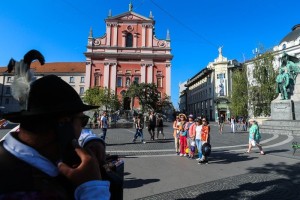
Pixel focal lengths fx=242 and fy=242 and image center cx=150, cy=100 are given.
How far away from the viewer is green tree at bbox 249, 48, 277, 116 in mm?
32844

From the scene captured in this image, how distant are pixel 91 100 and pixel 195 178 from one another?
37.5 meters

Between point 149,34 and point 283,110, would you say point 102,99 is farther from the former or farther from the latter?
point 283,110

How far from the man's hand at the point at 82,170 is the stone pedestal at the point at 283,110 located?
2122cm

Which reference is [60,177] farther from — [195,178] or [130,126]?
[130,126]

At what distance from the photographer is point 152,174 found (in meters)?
6.62

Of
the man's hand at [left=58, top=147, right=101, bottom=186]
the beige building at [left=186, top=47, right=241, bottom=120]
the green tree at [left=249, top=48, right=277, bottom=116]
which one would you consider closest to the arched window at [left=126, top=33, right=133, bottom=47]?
the beige building at [left=186, top=47, right=241, bottom=120]

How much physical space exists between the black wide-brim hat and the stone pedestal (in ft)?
69.8

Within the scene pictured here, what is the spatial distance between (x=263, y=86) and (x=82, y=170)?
35532 mm

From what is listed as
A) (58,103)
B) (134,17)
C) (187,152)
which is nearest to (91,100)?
(134,17)

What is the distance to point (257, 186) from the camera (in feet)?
17.8

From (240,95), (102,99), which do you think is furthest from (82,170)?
(102,99)

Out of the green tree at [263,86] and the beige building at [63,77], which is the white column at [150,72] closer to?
the green tree at [263,86]

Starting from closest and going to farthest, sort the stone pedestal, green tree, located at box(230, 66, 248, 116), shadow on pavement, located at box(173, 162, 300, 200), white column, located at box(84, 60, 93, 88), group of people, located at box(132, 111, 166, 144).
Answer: shadow on pavement, located at box(173, 162, 300, 200) → group of people, located at box(132, 111, 166, 144) → the stone pedestal → green tree, located at box(230, 66, 248, 116) → white column, located at box(84, 60, 93, 88)

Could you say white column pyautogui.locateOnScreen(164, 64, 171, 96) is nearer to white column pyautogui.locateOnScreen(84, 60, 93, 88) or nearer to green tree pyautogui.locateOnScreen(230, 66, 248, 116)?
white column pyautogui.locateOnScreen(84, 60, 93, 88)
